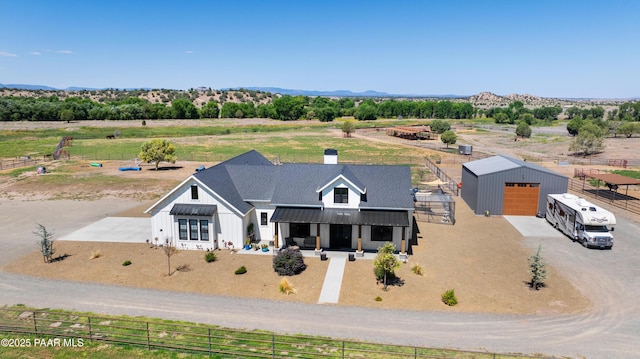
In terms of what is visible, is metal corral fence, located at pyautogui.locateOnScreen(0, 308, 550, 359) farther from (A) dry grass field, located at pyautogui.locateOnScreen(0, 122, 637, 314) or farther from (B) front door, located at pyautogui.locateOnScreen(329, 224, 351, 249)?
(B) front door, located at pyautogui.locateOnScreen(329, 224, 351, 249)

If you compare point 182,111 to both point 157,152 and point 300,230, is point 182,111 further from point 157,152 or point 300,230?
point 300,230

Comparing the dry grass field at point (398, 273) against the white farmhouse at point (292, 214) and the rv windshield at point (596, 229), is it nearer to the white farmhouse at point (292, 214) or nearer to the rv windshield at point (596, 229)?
the white farmhouse at point (292, 214)

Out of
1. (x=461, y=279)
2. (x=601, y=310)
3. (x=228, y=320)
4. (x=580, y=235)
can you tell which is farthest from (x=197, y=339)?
(x=580, y=235)

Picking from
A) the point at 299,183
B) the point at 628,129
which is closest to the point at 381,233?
the point at 299,183

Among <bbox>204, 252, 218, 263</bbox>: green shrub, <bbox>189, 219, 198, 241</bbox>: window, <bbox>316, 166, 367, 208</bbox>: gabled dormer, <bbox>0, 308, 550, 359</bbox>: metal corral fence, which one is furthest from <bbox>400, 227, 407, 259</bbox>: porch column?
<bbox>189, 219, 198, 241</bbox>: window

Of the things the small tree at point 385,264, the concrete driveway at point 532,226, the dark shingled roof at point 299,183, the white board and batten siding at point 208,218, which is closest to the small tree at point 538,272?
the small tree at point 385,264

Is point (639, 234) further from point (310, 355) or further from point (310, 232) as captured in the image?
point (310, 355)

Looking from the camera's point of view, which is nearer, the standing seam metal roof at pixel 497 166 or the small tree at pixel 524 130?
the standing seam metal roof at pixel 497 166
